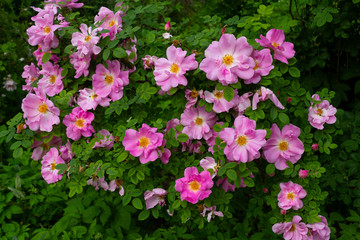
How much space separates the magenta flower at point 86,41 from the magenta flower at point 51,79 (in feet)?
0.77

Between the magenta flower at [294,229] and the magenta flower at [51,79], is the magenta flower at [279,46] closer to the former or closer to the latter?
the magenta flower at [294,229]

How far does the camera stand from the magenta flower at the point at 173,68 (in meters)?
1.46

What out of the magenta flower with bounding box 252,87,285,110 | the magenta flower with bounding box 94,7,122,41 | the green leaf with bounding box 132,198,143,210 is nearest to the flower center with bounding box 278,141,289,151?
the magenta flower with bounding box 252,87,285,110

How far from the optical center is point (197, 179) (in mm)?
1476

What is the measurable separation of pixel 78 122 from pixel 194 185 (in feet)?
1.94

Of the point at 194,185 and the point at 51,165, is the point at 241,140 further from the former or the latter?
the point at 51,165

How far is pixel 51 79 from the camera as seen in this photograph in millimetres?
1767

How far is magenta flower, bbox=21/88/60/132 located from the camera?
1.65m

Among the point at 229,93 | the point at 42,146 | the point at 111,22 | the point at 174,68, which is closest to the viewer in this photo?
the point at 229,93

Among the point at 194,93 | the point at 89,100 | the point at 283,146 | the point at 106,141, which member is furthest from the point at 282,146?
the point at 89,100

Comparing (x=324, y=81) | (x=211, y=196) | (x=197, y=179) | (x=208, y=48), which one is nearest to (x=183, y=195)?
(x=197, y=179)

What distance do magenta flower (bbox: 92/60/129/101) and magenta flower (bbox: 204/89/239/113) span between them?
1.25 ft

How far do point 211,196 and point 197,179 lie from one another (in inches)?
6.6

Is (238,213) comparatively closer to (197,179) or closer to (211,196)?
(211,196)
